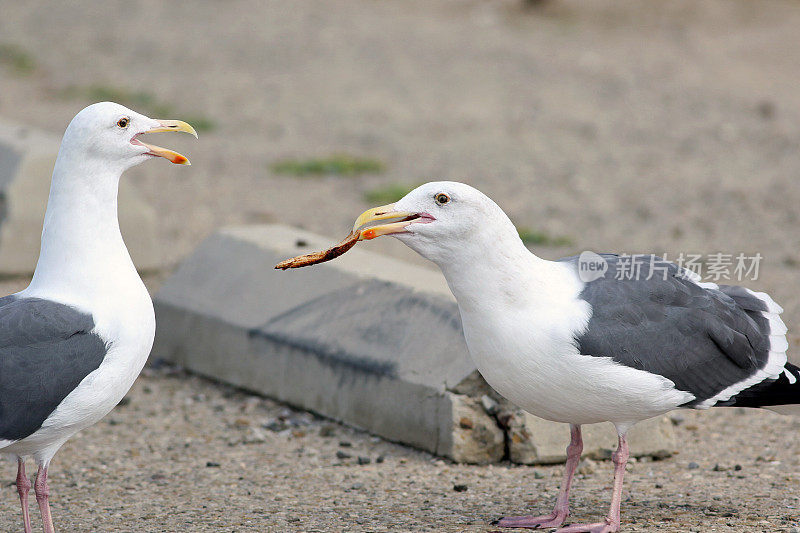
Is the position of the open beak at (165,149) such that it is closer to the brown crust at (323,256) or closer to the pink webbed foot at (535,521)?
the brown crust at (323,256)

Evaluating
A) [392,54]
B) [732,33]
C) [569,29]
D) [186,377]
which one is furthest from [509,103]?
[186,377]

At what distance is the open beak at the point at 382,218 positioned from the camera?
411 centimetres

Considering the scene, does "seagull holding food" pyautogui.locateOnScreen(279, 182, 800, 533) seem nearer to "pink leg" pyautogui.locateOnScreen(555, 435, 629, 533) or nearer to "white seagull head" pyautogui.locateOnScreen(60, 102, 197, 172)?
"pink leg" pyautogui.locateOnScreen(555, 435, 629, 533)

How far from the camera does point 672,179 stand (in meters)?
10.5

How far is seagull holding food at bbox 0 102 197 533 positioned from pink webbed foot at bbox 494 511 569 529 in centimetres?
163

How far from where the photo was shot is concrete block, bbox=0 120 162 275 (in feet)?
26.3

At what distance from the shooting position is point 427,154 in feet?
37.8

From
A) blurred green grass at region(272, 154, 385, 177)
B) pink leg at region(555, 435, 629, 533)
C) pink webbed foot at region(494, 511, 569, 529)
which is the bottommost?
pink webbed foot at region(494, 511, 569, 529)

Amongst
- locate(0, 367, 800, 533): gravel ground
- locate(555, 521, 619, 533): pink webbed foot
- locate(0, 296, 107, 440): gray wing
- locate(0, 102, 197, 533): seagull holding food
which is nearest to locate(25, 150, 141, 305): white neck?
locate(0, 102, 197, 533): seagull holding food

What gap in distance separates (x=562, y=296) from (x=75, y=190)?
1.96m

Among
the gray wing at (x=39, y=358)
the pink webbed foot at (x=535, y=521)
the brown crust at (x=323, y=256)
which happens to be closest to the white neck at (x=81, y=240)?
the gray wing at (x=39, y=358)

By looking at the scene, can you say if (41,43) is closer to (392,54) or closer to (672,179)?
(392,54)

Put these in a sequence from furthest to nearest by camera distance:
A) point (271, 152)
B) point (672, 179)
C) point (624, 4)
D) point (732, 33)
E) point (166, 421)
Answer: point (624, 4) < point (732, 33) < point (271, 152) < point (672, 179) < point (166, 421)

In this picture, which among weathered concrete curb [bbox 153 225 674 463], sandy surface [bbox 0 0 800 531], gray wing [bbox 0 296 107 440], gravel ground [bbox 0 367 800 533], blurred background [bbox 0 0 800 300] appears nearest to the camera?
gray wing [bbox 0 296 107 440]
